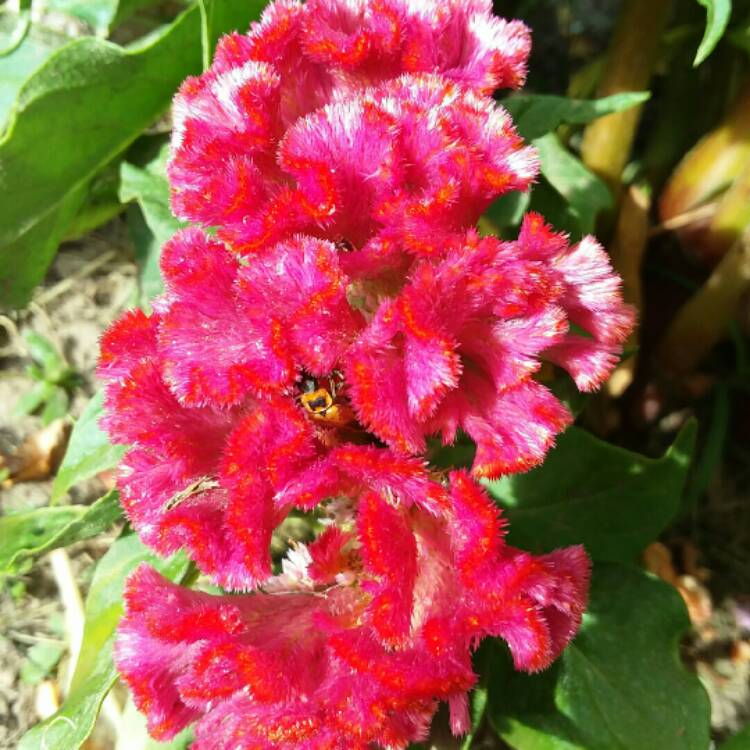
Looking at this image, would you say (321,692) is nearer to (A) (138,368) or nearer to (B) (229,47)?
(A) (138,368)

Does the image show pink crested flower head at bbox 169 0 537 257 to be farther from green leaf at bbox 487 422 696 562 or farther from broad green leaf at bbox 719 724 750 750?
broad green leaf at bbox 719 724 750 750

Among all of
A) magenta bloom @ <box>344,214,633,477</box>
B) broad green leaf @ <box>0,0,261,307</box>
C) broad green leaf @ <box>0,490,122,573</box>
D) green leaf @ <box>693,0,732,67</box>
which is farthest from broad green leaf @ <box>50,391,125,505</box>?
green leaf @ <box>693,0,732,67</box>

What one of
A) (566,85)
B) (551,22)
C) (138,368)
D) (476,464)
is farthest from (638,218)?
(138,368)

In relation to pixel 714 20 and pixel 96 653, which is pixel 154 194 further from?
pixel 714 20

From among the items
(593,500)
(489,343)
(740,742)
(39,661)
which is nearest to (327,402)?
(489,343)

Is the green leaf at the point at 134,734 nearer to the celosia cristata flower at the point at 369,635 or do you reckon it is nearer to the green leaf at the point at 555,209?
the celosia cristata flower at the point at 369,635
